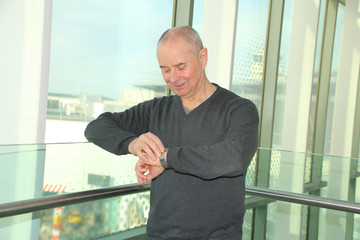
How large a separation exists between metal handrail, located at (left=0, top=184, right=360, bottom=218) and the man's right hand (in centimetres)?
41

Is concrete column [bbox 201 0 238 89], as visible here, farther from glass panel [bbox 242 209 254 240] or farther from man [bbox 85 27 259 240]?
man [bbox 85 27 259 240]

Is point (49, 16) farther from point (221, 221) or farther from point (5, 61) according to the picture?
point (221, 221)

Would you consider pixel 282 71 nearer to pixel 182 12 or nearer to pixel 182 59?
pixel 182 12

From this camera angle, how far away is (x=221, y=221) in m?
1.49

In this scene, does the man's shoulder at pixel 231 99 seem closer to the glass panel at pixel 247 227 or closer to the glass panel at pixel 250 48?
the glass panel at pixel 247 227

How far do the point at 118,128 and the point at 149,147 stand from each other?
25 cm

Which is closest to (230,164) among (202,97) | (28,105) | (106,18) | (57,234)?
(202,97)

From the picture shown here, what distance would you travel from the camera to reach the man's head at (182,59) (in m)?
1.53

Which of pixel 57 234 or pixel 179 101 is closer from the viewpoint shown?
pixel 179 101

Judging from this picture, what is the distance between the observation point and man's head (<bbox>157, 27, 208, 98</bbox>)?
153 cm

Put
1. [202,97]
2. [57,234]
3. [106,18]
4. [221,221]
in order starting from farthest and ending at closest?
Result: [106,18] < [57,234] < [202,97] < [221,221]

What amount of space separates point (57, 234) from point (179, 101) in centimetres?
112

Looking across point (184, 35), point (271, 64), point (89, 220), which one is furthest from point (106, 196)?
point (271, 64)

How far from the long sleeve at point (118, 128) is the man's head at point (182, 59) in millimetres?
241
